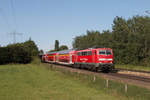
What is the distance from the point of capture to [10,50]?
5462 cm

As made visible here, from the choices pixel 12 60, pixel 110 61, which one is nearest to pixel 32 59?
pixel 12 60

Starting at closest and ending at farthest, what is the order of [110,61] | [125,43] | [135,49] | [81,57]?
[110,61] → [81,57] → [135,49] → [125,43]

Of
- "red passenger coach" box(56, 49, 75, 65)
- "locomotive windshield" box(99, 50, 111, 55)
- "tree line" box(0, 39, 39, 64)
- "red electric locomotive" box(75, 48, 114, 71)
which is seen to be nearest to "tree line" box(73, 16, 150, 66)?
"red passenger coach" box(56, 49, 75, 65)

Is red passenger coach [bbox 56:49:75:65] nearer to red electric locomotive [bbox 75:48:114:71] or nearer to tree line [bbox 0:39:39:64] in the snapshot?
red electric locomotive [bbox 75:48:114:71]

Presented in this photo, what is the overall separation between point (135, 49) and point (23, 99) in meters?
32.4

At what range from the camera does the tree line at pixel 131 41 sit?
128ft

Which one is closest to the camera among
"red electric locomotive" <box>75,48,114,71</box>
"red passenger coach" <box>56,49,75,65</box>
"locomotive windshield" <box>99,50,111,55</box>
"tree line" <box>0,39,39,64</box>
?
"red electric locomotive" <box>75,48,114,71</box>

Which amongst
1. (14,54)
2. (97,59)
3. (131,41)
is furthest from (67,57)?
(14,54)

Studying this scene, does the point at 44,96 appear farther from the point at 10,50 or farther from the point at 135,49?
the point at 10,50

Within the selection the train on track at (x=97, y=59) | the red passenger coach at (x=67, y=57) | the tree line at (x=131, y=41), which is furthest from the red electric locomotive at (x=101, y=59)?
the red passenger coach at (x=67, y=57)

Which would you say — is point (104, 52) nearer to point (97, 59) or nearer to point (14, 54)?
point (97, 59)

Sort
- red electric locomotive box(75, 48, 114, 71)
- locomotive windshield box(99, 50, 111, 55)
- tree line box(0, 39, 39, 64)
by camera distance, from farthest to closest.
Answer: tree line box(0, 39, 39, 64) → locomotive windshield box(99, 50, 111, 55) → red electric locomotive box(75, 48, 114, 71)

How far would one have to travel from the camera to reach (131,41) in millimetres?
41781

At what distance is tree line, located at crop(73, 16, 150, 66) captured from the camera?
128 feet
